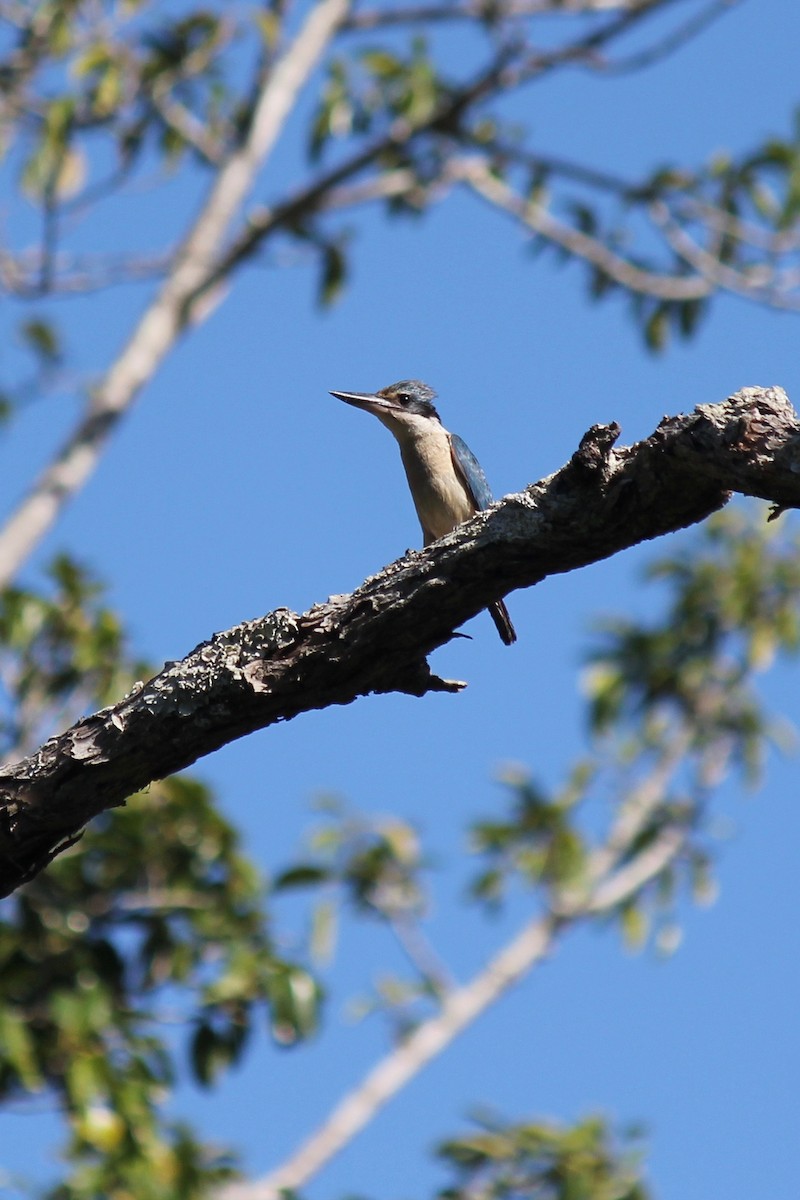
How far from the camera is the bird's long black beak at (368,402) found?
812 cm

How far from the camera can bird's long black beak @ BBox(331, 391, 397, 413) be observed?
812 cm

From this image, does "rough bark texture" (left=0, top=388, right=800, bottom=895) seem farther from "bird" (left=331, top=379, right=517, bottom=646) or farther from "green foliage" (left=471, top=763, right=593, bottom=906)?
"green foliage" (left=471, top=763, right=593, bottom=906)

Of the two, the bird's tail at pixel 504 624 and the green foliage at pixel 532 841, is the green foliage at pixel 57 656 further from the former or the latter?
the green foliage at pixel 532 841

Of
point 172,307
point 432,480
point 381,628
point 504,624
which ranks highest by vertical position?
point 172,307

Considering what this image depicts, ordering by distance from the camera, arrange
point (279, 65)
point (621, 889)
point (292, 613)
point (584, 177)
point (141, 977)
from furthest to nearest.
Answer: point (621, 889), point (279, 65), point (584, 177), point (141, 977), point (292, 613)

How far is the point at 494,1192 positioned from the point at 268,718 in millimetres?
7328

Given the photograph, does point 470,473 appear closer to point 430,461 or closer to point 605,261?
point 430,461

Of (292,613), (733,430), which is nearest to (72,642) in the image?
(292,613)

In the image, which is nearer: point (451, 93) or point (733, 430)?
point (733, 430)

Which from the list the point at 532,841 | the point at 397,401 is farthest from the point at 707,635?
the point at 397,401

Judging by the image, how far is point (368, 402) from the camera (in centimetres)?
814

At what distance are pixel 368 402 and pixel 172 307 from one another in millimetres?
4330

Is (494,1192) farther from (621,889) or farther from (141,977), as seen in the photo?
(621,889)

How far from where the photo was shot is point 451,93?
41.5ft
